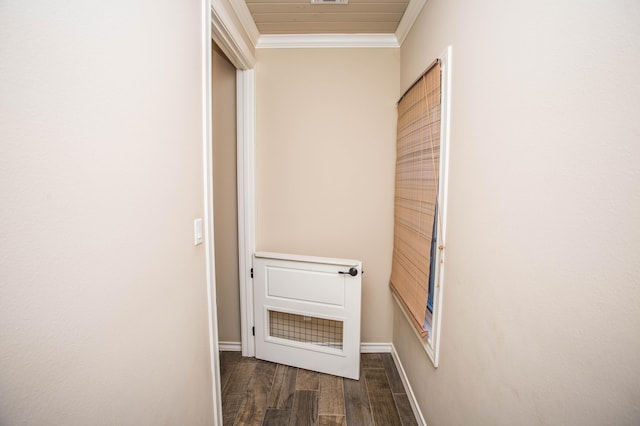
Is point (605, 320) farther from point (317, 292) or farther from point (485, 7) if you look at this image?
point (317, 292)

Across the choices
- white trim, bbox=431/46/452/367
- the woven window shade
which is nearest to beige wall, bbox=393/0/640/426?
white trim, bbox=431/46/452/367

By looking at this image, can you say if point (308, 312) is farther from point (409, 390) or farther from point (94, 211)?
point (94, 211)

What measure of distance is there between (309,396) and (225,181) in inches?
67.9

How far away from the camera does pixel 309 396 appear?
189 cm

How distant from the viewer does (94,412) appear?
28.0 inches

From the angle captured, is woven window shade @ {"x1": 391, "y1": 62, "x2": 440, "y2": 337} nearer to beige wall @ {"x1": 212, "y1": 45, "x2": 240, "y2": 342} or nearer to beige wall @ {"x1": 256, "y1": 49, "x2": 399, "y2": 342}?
beige wall @ {"x1": 256, "y1": 49, "x2": 399, "y2": 342}

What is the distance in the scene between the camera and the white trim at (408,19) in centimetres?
173

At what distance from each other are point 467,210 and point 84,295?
1292mm

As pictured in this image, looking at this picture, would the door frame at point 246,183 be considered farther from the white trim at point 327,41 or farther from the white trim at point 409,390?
the white trim at point 409,390

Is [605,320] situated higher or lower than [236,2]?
lower

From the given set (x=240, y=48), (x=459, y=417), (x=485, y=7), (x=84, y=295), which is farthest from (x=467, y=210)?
(x=240, y=48)

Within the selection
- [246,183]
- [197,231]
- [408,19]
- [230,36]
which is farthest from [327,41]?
[197,231]

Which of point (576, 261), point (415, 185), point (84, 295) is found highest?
point (415, 185)

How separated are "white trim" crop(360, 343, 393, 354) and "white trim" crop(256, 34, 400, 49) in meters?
2.49
